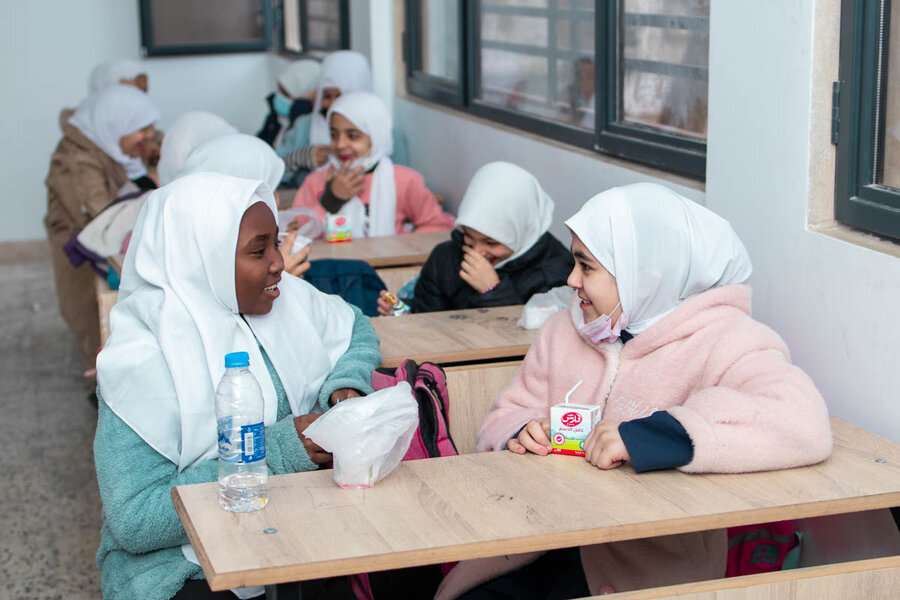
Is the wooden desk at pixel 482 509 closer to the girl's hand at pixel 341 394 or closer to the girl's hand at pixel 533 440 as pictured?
the girl's hand at pixel 533 440

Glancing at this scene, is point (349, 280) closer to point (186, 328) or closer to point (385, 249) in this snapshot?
point (385, 249)

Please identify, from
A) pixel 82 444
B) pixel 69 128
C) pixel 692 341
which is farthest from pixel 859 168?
pixel 69 128

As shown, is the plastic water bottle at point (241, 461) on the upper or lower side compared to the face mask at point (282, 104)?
lower

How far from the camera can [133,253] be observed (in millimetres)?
2256

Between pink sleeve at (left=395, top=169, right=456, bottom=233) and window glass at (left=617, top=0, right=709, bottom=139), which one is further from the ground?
window glass at (left=617, top=0, right=709, bottom=139)

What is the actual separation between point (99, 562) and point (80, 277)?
3.56 m

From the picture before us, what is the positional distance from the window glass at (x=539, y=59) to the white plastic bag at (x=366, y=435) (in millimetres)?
2379

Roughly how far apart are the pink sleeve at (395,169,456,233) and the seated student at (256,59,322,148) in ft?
8.17

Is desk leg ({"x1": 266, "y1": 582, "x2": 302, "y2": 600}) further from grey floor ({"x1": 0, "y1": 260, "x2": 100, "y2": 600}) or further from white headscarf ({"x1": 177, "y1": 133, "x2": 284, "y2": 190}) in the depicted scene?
white headscarf ({"x1": 177, "y1": 133, "x2": 284, "y2": 190})

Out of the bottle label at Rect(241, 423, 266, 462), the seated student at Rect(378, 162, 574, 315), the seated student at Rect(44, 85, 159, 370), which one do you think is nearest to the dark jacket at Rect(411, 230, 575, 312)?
the seated student at Rect(378, 162, 574, 315)

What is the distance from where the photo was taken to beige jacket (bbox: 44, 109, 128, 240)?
5.71 metres

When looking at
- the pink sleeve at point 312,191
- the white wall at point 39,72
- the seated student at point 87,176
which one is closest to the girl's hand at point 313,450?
the pink sleeve at point 312,191

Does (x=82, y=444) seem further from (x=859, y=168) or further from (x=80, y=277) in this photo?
(x=859, y=168)

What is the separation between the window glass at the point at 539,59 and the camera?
409 cm
